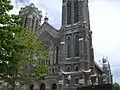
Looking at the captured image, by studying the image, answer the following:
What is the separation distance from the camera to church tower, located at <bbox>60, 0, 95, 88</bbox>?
111 feet

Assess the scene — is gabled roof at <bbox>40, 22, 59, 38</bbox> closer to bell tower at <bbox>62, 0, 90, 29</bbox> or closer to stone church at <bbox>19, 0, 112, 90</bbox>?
stone church at <bbox>19, 0, 112, 90</bbox>

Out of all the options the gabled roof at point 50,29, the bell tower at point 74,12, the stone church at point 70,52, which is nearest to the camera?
the stone church at point 70,52

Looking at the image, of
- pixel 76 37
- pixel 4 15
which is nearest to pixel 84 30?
pixel 76 37

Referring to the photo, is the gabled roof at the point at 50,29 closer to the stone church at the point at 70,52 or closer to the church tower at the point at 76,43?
the stone church at the point at 70,52

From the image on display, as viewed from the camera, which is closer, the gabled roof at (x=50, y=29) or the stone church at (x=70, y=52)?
the stone church at (x=70, y=52)

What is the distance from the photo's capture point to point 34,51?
832 inches

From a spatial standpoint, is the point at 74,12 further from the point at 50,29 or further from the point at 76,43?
the point at 76,43

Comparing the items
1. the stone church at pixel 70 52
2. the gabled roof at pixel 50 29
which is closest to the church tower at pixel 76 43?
the stone church at pixel 70 52

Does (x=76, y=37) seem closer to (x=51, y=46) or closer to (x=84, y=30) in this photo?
(x=84, y=30)

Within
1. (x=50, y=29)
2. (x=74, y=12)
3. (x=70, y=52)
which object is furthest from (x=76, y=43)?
(x=50, y=29)

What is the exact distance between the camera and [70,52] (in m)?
37.2

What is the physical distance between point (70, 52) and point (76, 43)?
2291 millimetres

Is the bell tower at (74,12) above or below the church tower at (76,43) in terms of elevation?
above

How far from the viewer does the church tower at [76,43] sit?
111 ft
